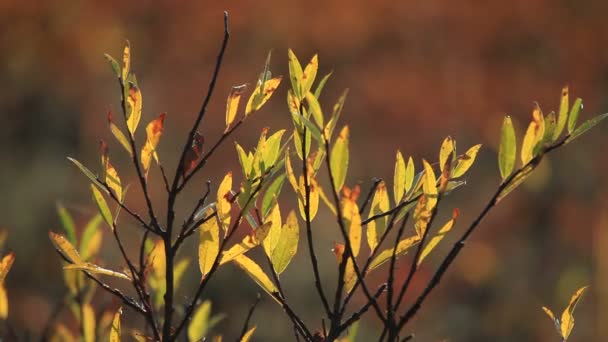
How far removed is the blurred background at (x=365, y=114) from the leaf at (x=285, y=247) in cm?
166

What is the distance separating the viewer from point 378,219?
504 millimetres

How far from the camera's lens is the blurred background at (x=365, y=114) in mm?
2535

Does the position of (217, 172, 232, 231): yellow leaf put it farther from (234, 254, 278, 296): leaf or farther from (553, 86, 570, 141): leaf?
(553, 86, 570, 141): leaf

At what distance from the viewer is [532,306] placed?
2439mm

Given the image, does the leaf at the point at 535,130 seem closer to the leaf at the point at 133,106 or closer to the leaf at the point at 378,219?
the leaf at the point at 378,219

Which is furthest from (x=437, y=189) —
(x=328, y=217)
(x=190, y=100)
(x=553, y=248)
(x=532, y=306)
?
(x=190, y=100)

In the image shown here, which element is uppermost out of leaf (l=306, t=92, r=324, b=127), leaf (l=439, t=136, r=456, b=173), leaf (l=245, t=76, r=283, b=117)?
leaf (l=245, t=76, r=283, b=117)

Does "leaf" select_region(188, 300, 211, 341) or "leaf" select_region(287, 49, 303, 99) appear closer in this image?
"leaf" select_region(287, 49, 303, 99)

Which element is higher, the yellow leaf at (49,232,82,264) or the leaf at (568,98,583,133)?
the leaf at (568,98,583,133)

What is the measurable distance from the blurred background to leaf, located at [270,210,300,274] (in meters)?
1.66

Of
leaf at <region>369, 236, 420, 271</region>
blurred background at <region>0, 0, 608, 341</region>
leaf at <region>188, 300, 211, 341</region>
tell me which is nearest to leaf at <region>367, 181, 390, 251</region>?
leaf at <region>369, 236, 420, 271</region>

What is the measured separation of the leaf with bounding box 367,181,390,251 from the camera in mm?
490

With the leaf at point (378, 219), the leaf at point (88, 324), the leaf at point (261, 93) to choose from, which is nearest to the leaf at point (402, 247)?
the leaf at point (378, 219)

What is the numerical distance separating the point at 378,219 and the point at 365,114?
3137mm
